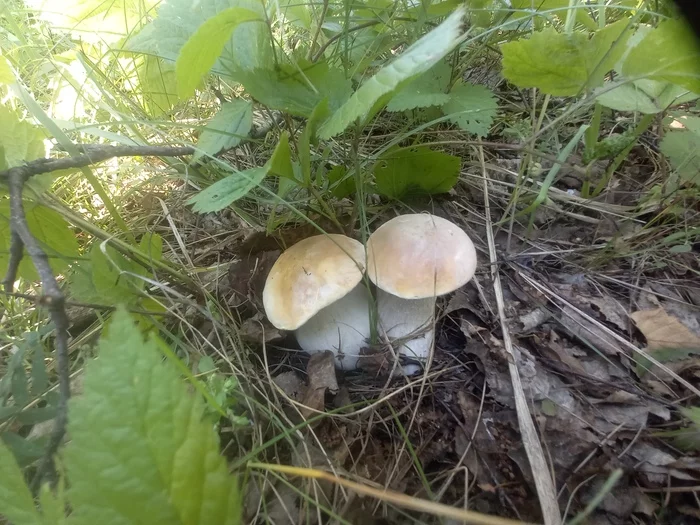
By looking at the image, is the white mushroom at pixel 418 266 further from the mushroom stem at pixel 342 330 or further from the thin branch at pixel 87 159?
the thin branch at pixel 87 159

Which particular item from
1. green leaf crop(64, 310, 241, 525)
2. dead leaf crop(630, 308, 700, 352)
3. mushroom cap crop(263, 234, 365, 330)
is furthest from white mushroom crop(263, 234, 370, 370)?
dead leaf crop(630, 308, 700, 352)

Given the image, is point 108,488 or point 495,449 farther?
point 495,449

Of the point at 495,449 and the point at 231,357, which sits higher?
the point at 231,357

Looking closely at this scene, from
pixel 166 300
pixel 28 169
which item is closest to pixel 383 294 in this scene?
pixel 166 300

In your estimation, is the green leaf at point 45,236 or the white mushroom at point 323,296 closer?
the green leaf at point 45,236

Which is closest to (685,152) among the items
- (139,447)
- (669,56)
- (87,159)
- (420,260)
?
(669,56)

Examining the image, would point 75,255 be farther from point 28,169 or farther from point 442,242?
point 442,242

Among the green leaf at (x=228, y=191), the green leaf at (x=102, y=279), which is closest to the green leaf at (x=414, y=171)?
the green leaf at (x=228, y=191)
